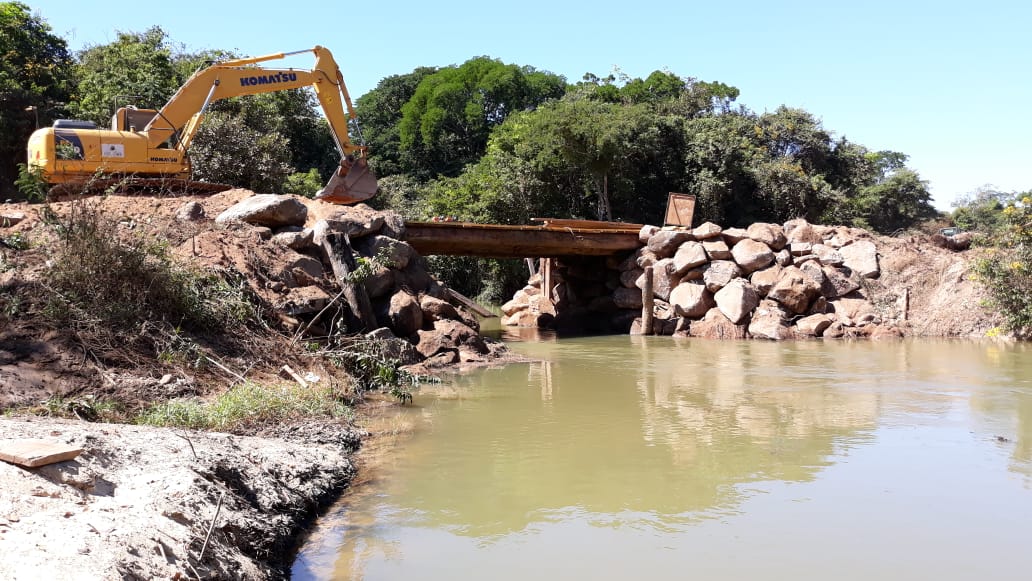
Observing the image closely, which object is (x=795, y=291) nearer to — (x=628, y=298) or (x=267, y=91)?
(x=628, y=298)

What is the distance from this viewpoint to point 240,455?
6148 mm

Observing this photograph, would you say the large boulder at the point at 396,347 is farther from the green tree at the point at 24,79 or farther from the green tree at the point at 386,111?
the green tree at the point at 386,111

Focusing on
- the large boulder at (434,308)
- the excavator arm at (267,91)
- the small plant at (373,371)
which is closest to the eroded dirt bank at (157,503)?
the small plant at (373,371)

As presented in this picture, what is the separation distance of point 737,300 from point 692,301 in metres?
1.26

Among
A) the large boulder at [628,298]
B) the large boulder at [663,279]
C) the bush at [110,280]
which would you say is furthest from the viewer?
the large boulder at [628,298]

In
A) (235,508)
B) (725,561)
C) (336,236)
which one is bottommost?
(725,561)

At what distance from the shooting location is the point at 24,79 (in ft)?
89.8

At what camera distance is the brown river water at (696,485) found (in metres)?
5.41

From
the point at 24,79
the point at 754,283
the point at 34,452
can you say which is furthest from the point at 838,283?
the point at 24,79

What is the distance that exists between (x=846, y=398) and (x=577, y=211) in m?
22.0

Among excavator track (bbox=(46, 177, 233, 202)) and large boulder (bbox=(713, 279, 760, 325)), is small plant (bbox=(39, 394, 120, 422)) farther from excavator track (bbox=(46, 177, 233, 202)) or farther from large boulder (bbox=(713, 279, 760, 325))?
large boulder (bbox=(713, 279, 760, 325))

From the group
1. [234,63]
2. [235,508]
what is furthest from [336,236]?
[235,508]

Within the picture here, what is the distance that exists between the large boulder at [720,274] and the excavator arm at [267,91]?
9.58 meters

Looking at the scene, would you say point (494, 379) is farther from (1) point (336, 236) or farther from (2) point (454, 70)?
(2) point (454, 70)
